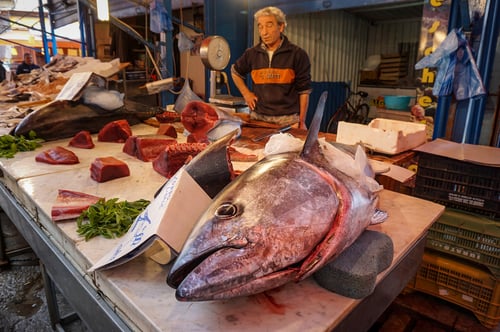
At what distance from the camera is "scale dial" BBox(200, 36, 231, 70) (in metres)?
3.92

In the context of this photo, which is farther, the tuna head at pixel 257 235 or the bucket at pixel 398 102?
the bucket at pixel 398 102

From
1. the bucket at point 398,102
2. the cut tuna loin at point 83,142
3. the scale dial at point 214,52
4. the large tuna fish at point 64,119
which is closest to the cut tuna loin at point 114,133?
the cut tuna loin at point 83,142

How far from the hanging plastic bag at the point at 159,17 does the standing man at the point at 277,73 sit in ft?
5.80

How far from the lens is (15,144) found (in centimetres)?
266

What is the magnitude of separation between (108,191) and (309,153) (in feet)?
3.98

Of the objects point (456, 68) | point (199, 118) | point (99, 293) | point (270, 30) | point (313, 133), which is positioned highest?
point (270, 30)

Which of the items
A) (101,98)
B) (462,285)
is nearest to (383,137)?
(462,285)

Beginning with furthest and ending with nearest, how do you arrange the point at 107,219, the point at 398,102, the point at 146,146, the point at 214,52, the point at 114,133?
the point at 398,102, the point at 214,52, the point at 114,133, the point at 146,146, the point at 107,219

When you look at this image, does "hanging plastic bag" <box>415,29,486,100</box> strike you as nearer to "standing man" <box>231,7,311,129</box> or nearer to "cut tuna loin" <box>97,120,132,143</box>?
"standing man" <box>231,7,311,129</box>

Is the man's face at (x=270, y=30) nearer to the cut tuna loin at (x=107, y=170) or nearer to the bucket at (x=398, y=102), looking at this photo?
the cut tuna loin at (x=107, y=170)

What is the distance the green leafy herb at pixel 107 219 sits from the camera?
140cm

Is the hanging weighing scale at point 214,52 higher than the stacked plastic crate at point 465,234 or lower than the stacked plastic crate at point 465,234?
higher

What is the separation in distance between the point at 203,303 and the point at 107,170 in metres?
1.25

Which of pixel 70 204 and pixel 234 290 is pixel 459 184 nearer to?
pixel 234 290
